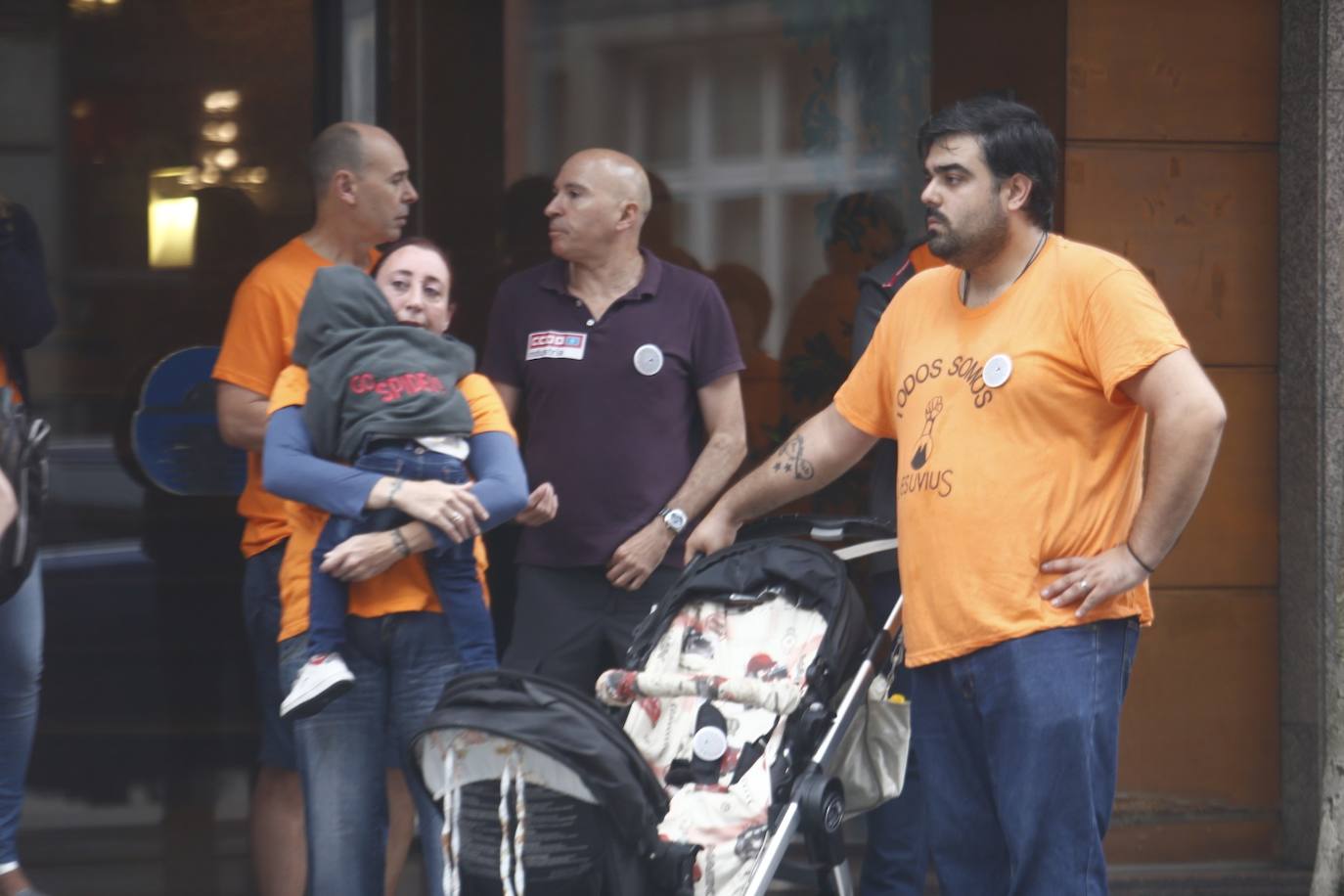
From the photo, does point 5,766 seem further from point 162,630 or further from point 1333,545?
point 1333,545

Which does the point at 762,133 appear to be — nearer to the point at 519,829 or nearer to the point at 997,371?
the point at 997,371

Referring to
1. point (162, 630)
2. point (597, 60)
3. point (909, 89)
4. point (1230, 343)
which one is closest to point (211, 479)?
point (162, 630)

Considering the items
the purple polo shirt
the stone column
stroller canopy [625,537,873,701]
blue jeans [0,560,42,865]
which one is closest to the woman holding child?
stroller canopy [625,537,873,701]

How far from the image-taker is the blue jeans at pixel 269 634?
209 inches

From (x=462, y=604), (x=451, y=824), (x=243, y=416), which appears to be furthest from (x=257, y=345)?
(x=451, y=824)

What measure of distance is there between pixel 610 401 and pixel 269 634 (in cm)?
117

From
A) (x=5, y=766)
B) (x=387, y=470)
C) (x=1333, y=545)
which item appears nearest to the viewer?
(x=387, y=470)

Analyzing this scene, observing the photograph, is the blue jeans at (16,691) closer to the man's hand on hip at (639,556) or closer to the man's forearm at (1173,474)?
the man's hand on hip at (639,556)

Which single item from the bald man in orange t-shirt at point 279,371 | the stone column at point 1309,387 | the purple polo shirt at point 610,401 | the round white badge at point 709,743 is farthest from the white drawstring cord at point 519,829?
the stone column at point 1309,387

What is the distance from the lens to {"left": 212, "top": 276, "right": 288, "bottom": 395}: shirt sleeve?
17.0 feet

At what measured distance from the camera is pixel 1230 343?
641cm

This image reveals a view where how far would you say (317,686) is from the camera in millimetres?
4281

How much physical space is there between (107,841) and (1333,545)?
13.6 ft

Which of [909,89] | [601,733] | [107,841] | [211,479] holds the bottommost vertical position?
[107,841]
